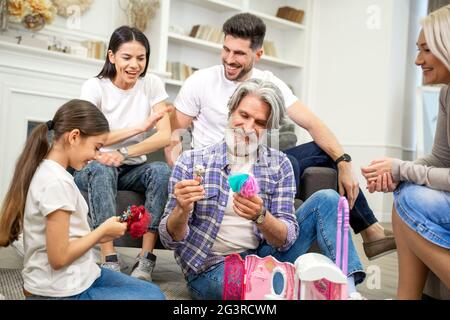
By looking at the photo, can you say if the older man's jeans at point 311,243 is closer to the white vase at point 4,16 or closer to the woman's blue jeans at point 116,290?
the woman's blue jeans at point 116,290

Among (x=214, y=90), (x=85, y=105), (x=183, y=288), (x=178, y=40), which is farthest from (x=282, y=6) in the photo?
(x=85, y=105)

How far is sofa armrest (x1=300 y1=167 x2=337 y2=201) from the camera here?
2.42 m

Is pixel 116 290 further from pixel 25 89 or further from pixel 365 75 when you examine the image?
pixel 365 75

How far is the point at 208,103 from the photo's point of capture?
2.54 metres

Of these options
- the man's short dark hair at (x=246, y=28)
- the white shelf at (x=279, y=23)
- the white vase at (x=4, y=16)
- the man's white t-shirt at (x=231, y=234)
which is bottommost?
the man's white t-shirt at (x=231, y=234)

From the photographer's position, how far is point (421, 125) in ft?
18.3

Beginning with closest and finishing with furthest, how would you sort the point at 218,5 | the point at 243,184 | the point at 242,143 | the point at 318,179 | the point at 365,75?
the point at 243,184 → the point at 242,143 → the point at 318,179 → the point at 218,5 → the point at 365,75

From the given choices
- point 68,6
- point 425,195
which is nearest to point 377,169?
point 425,195

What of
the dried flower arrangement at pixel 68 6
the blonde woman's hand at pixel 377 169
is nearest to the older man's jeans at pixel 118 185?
the blonde woman's hand at pixel 377 169

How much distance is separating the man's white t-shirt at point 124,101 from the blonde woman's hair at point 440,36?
132 centimetres

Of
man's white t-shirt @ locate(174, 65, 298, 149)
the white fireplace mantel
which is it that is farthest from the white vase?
man's white t-shirt @ locate(174, 65, 298, 149)

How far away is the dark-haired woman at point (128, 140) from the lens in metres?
2.23

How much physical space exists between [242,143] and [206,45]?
392cm

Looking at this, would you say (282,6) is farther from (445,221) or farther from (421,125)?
(445,221)
